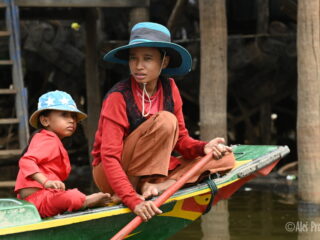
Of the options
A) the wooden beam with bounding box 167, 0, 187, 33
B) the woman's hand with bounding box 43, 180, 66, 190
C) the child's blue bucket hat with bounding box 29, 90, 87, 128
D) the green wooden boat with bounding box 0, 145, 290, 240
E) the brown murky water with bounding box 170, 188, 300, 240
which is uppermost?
the wooden beam with bounding box 167, 0, 187, 33

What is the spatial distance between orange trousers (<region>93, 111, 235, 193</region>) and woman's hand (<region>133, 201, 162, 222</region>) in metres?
0.30

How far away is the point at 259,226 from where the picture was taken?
6.41 m

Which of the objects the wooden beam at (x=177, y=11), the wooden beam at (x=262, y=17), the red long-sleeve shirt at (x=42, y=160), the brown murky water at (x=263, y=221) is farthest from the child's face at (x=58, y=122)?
the wooden beam at (x=262, y=17)

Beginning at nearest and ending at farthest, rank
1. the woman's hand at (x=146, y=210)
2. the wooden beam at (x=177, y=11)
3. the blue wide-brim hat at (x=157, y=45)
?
the woman's hand at (x=146, y=210), the blue wide-brim hat at (x=157, y=45), the wooden beam at (x=177, y=11)

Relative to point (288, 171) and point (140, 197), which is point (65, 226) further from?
point (288, 171)

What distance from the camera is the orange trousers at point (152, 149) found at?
4215 millimetres

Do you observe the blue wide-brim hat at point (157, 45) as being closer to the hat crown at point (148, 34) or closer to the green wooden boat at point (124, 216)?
the hat crown at point (148, 34)

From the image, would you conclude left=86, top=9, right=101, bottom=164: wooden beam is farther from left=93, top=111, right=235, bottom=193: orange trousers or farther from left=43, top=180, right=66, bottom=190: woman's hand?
left=43, top=180, right=66, bottom=190: woman's hand

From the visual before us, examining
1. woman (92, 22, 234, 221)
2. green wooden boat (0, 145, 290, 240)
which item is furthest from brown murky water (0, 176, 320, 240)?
woman (92, 22, 234, 221)

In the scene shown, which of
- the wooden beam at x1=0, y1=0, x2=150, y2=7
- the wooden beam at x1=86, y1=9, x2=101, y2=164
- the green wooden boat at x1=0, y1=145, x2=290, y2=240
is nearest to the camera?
the green wooden boat at x1=0, y1=145, x2=290, y2=240

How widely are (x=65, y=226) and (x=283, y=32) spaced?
7.35 m

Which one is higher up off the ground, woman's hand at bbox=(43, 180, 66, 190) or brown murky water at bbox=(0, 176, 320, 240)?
woman's hand at bbox=(43, 180, 66, 190)

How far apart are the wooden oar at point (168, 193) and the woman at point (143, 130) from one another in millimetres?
51

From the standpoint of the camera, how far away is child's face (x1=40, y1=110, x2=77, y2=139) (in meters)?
4.50
